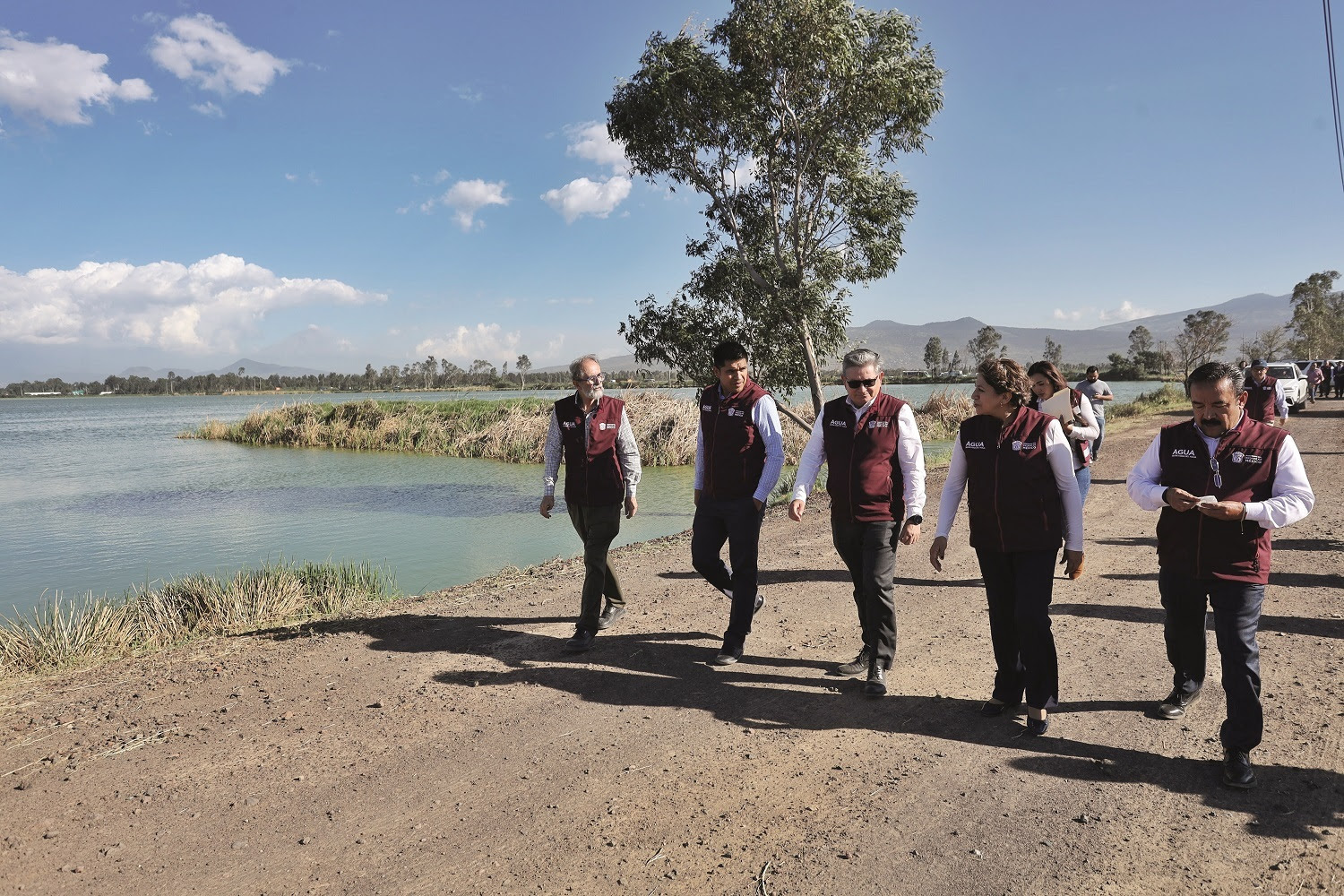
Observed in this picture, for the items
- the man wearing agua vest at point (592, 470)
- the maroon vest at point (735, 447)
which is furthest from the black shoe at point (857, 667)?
the man wearing agua vest at point (592, 470)

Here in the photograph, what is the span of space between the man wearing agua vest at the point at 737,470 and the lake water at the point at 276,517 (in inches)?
245

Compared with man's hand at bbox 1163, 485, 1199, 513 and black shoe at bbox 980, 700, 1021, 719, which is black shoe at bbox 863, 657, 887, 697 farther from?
man's hand at bbox 1163, 485, 1199, 513

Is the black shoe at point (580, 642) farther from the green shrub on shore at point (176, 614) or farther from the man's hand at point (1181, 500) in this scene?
the man's hand at point (1181, 500)

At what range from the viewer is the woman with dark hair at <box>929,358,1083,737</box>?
4000 mm

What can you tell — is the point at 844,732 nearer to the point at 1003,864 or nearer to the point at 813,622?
the point at 1003,864

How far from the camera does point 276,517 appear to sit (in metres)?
17.4

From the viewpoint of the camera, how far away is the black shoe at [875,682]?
183 inches

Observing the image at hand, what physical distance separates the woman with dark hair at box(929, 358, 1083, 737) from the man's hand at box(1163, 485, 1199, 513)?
16.5 inches

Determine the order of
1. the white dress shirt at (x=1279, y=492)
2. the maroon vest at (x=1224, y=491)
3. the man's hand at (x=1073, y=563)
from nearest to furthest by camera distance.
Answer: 1. the white dress shirt at (x=1279, y=492)
2. the maroon vest at (x=1224, y=491)
3. the man's hand at (x=1073, y=563)

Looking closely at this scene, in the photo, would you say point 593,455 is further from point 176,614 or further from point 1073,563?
point 176,614

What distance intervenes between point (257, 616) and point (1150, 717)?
24.8 ft

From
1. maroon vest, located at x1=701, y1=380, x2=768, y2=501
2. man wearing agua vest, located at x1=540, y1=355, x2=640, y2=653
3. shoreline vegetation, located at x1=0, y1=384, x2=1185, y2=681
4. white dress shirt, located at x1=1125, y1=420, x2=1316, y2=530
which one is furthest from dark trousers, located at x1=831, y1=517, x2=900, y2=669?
shoreline vegetation, located at x1=0, y1=384, x2=1185, y2=681

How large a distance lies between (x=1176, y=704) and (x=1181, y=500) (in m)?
1.42

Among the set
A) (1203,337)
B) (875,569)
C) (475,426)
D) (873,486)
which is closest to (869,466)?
(873,486)
